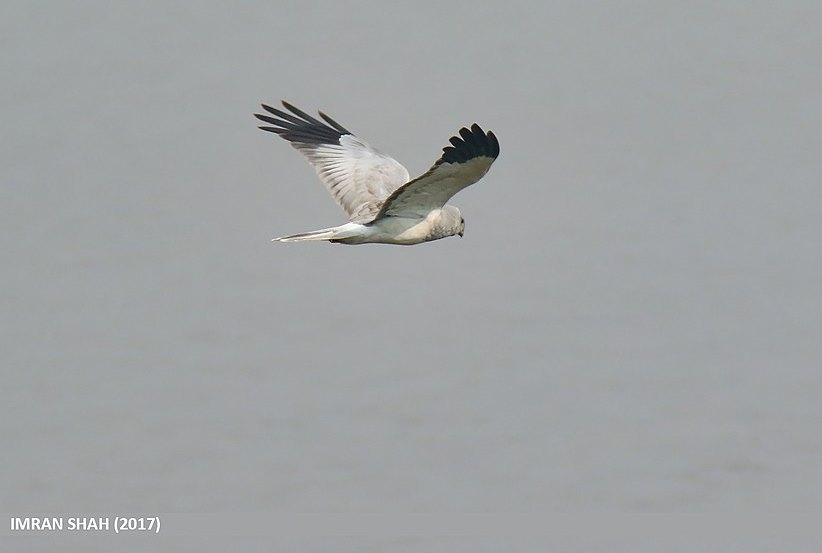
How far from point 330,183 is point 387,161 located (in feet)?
2.30

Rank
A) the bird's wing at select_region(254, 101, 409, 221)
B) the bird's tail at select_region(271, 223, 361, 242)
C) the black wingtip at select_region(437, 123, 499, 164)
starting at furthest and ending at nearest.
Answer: the bird's wing at select_region(254, 101, 409, 221) < the bird's tail at select_region(271, 223, 361, 242) < the black wingtip at select_region(437, 123, 499, 164)

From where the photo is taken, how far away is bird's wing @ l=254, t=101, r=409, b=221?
13.8 metres

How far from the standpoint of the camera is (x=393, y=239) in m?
12.6

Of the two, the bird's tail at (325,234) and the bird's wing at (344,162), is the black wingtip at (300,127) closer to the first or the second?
the bird's wing at (344,162)

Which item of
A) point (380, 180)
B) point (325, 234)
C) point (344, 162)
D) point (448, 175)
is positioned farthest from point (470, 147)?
point (344, 162)

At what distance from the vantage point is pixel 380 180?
14086 millimetres

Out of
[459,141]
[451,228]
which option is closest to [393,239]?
[451,228]

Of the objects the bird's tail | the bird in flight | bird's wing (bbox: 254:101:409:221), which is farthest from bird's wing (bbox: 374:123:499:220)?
bird's wing (bbox: 254:101:409:221)

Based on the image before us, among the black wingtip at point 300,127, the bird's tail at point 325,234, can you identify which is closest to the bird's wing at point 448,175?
the bird's tail at point 325,234

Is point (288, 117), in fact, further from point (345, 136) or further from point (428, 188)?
point (428, 188)

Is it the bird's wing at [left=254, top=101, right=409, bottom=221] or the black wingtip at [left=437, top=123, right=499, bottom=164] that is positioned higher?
the bird's wing at [left=254, top=101, right=409, bottom=221]

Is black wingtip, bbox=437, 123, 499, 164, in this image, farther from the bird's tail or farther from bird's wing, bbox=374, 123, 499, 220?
the bird's tail

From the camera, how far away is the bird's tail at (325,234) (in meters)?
12.0

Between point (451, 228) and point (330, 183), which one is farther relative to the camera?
point (330, 183)
